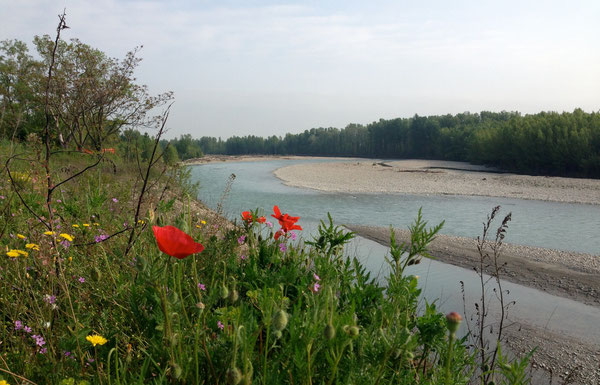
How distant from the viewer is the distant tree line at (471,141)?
34250mm

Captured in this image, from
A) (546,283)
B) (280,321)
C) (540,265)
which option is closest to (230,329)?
(280,321)

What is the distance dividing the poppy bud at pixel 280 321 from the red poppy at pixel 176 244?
29cm

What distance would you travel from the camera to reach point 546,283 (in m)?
7.91

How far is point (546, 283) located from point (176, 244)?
865 cm

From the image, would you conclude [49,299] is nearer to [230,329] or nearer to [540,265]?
[230,329]

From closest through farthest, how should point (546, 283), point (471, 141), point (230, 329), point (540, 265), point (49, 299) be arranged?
point (230, 329), point (49, 299), point (546, 283), point (540, 265), point (471, 141)

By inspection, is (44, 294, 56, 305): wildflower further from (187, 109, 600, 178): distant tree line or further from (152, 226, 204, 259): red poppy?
(187, 109, 600, 178): distant tree line

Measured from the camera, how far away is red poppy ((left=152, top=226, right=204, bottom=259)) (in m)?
1.17

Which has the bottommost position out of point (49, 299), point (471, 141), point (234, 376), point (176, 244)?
point (49, 299)

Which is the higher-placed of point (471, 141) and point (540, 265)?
point (471, 141)

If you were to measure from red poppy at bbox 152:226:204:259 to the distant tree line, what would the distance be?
38119 mm

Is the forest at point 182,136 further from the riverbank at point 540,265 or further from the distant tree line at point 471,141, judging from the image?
the riverbank at point 540,265

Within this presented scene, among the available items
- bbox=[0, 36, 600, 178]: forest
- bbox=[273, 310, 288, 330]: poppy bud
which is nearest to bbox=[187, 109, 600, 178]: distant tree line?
bbox=[0, 36, 600, 178]: forest

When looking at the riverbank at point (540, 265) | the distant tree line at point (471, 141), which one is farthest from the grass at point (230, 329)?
the distant tree line at point (471, 141)
